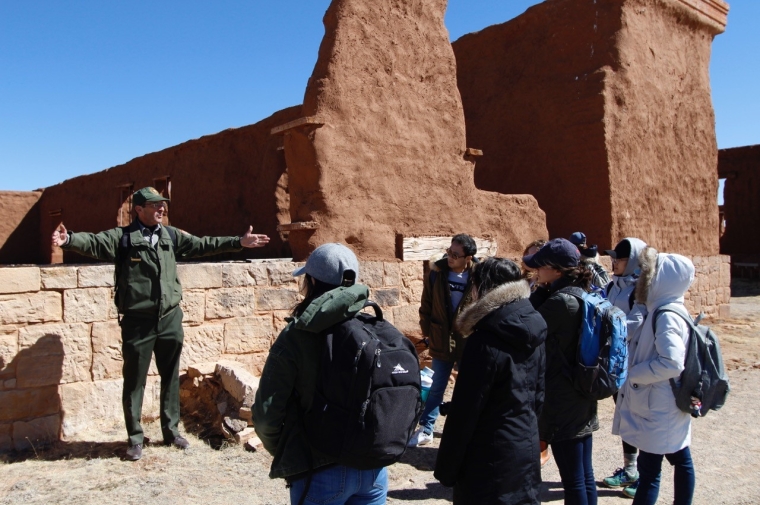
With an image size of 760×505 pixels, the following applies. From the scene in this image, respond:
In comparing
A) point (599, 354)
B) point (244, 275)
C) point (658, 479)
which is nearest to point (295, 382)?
point (599, 354)

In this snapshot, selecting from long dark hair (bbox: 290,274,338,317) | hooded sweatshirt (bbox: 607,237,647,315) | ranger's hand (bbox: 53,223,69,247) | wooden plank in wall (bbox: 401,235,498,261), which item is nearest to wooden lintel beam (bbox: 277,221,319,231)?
wooden plank in wall (bbox: 401,235,498,261)

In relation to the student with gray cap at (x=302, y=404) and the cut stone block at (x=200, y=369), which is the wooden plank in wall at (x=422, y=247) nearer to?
the cut stone block at (x=200, y=369)

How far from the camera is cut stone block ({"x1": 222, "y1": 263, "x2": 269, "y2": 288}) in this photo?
5.83 metres

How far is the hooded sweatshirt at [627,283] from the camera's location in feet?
14.8

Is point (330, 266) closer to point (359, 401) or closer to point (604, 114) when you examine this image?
point (359, 401)

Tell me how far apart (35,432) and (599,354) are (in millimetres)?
4315

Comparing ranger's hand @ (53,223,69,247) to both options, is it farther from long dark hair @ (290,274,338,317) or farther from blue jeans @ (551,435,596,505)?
blue jeans @ (551,435,596,505)

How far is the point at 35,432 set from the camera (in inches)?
194

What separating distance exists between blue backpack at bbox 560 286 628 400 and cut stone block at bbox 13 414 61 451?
408 cm

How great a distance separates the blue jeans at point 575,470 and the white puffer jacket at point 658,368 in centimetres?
32

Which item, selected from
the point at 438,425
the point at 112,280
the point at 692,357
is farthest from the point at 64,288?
the point at 692,357

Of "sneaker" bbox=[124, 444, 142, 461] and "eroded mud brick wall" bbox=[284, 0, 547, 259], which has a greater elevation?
"eroded mud brick wall" bbox=[284, 0, 547, 259]

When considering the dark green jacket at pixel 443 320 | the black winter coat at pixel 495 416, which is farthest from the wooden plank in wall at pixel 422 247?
the black winter coat at pixel 495 416

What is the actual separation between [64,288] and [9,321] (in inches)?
17.8
